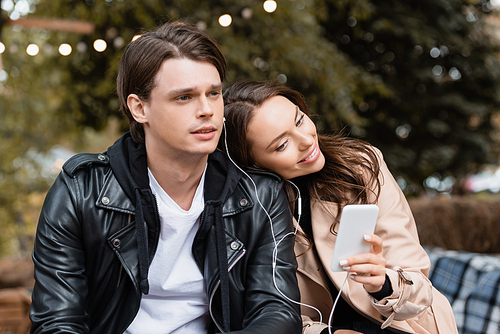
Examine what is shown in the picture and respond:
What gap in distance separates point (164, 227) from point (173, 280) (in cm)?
24

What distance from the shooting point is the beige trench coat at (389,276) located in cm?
211

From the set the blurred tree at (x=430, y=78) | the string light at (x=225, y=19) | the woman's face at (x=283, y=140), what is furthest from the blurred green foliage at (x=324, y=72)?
the woman's face at (x=283, y=140)

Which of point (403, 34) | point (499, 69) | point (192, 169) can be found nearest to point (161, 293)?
point (192, 169)

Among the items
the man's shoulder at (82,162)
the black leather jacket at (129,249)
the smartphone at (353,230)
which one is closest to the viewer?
the smartphone at (353,230)

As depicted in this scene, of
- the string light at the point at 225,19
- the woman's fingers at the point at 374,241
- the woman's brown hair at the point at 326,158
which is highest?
the string light at the point at 225,19

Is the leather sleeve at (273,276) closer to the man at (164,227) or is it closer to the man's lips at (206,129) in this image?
the man at (164,227)

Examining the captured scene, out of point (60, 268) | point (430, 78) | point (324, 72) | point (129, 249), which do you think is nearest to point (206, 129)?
point (129, 249)

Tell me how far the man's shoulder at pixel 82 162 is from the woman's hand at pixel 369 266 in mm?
1128

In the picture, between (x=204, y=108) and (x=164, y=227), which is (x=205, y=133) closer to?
(x=204, y=108)

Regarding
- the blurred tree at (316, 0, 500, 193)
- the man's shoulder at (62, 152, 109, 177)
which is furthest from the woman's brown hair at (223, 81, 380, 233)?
the blurred tree at (316, 0, 500, 193)

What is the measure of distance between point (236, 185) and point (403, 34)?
289 inches

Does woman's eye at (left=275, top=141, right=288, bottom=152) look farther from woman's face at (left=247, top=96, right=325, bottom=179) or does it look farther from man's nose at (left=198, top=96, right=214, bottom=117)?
man's nose at (left=198, top=96, right=214, bottom=117)

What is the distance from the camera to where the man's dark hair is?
203 cm

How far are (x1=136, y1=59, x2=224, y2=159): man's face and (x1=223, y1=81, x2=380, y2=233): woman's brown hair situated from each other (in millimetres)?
365
